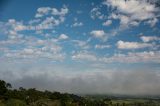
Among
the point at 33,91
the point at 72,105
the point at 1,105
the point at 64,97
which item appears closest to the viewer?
the point at 1,105

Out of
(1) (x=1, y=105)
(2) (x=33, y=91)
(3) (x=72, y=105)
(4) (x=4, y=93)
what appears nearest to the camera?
(1) (x=1, y=105)

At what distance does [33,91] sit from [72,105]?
43.3 meters

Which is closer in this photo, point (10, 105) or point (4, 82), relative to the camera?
point (10, 105)

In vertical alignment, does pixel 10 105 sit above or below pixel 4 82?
below

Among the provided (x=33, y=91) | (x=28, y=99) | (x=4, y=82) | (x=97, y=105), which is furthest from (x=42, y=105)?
(x=97, y=105)

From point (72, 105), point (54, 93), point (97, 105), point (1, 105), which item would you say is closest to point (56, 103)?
point (72, 105)

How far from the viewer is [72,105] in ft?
517

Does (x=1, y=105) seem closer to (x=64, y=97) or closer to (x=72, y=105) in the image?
(x=72, y=105)

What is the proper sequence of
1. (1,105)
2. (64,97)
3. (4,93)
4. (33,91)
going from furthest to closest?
(33,91) → (64,97) → (4,93) → (1,105)

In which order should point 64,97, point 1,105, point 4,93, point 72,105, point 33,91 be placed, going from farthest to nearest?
point 33,91 → point 64,97 → point 72,105 → point 4,93 → point 1,105

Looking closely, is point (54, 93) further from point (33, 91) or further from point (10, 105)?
point (10, 105)

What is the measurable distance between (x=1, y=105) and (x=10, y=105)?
134 inches

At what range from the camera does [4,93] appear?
484 ft

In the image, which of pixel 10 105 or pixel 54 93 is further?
pixel 54 93
